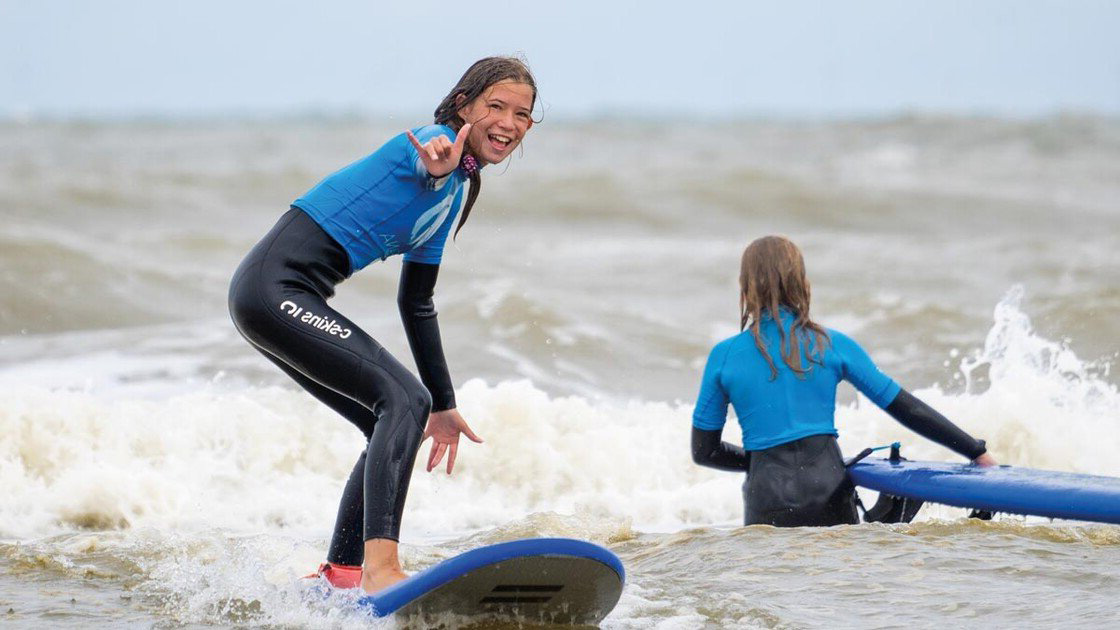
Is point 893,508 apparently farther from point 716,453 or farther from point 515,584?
point 515,584

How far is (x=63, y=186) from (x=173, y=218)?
91.0 inches

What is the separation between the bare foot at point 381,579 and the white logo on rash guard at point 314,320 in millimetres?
682

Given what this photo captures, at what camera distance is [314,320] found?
378 centimetres

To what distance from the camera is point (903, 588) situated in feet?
13.9

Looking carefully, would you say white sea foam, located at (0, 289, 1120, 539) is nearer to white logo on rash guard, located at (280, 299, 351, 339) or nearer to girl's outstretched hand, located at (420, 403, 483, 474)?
girl's outstretched hand, located at (420, 403, 483, 474)

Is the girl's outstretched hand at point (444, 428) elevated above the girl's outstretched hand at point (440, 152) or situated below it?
below

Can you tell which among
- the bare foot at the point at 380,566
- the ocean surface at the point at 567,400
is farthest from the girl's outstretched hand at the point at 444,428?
the ocean surface at the point at 567,400

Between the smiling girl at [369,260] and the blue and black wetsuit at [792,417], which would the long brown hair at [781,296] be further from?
the smiling girl at [369,260]

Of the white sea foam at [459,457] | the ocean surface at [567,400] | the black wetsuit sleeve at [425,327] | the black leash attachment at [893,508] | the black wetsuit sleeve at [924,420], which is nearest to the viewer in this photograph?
the black wetsuit sleeve at [425,327]

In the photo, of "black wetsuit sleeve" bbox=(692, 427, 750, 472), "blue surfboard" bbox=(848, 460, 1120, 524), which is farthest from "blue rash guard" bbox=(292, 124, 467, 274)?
"blue surfboard" bbox=(848, 460, 1120, 524)

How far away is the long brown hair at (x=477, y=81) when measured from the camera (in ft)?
12.6

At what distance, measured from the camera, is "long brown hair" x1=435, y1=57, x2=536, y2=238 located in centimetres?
386

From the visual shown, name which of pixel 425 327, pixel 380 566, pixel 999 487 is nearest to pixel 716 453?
pixel 999 487

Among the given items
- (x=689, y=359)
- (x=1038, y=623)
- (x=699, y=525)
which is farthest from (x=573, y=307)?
(x=1038, y=623)
